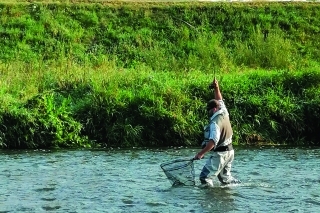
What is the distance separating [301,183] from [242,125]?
7.70 meters

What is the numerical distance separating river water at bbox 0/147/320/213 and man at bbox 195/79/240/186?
19.5 inches

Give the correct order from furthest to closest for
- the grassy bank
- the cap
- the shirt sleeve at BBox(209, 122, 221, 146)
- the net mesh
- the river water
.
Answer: the grassy bank < the net mesh < the cap < the shirt sleeve at BBox(209, 122, 221, 146) < the river water

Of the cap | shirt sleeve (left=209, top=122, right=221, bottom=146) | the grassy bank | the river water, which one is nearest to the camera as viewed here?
the river water

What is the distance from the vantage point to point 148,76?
85.7 ft

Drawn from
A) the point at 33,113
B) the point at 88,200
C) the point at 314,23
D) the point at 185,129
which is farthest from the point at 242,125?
the point at 314,23

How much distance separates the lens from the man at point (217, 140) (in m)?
14.8

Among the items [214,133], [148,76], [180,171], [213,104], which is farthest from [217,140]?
[148,76]

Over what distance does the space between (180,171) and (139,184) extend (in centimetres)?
111

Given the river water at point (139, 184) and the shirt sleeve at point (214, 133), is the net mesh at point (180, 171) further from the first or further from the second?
the shirt sleeve at point (214, 133)

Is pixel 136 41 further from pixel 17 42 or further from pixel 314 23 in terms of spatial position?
pixel 314 23

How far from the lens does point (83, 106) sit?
77.8 feet

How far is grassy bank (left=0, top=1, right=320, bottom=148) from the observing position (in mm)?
23203

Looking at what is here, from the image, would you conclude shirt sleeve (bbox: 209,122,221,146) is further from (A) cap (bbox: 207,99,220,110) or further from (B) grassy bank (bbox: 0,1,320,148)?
(B) grassy bank (bbox: 0,1,320,148)

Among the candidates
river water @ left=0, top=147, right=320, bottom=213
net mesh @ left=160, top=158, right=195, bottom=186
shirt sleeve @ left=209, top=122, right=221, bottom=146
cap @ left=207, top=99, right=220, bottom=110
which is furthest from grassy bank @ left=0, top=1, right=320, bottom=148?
shirt sleeve @ left=209, top=122, right=221, bottom=146
